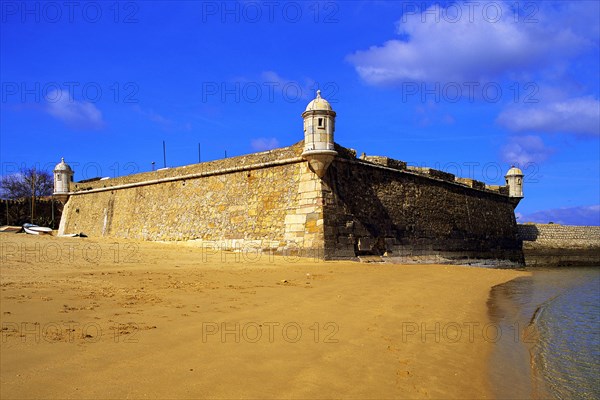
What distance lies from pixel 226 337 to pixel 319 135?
1072 centimetres

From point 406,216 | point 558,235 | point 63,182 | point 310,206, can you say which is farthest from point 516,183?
point 63,182

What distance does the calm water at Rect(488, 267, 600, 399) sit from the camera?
4.56 metres

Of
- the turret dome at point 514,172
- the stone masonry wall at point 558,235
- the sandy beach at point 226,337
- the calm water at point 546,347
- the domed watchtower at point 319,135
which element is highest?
the turret dome at point 514,172

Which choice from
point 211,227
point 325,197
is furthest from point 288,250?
point 211,227

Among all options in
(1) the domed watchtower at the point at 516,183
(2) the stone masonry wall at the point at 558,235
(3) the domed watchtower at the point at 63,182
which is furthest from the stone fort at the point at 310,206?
(2) the stone masonry wall at the point at 558,235

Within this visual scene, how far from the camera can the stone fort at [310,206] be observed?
15172 mm

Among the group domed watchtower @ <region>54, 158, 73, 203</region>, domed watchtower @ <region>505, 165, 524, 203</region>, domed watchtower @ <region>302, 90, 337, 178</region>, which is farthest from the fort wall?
domed watchtower @ <region>505, 165, 524, 203</region>

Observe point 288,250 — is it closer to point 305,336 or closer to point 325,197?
point 325,197

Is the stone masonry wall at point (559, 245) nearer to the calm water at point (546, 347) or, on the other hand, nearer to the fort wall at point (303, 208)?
the fort wall at point (303, 208)

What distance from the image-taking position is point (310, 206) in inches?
600

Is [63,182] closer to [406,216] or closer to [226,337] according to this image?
[406,216]

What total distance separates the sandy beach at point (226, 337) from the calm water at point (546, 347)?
0.91 feet

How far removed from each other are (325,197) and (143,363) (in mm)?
11645

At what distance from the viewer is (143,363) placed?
378cm
